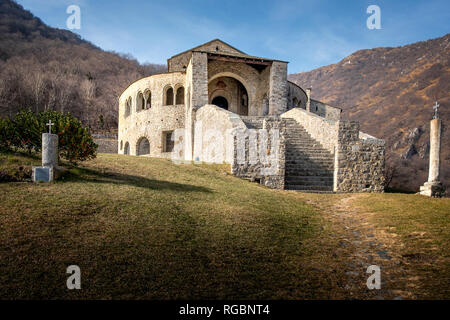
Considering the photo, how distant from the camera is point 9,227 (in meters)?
5.05

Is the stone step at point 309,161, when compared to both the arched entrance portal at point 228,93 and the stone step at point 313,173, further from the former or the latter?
the arched entrance portal at point 228,93

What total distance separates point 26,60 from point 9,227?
67497mm

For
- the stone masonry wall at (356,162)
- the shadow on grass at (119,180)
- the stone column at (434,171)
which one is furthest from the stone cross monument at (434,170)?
the shadow on grass at (119,180)

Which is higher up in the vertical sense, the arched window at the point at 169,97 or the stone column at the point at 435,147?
the arched window at the point at 169,97

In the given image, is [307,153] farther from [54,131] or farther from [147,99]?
[147,99]

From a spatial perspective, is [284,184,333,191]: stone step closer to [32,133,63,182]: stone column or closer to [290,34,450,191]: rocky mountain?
[32,133,63,182]: stone column

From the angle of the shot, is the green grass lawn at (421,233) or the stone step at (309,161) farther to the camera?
the stone step at (309,161)

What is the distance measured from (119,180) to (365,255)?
21.4 ft

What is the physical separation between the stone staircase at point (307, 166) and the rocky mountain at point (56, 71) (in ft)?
118

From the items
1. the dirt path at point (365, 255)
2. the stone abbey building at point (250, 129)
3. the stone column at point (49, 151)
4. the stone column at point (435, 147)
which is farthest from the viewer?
the stone abbey building at point (250, 129)

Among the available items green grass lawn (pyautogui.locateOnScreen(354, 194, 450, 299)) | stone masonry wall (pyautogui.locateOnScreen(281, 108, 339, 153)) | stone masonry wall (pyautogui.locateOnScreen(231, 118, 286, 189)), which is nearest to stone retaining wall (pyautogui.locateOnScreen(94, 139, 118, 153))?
stone masonry wall (pyautogui.locateOnScreen(281, 108, 339, 153))

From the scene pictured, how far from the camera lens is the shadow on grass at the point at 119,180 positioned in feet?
27.5

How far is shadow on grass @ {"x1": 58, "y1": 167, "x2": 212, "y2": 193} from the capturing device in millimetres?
8367

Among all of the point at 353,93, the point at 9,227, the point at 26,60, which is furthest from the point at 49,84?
the point at 353,93
